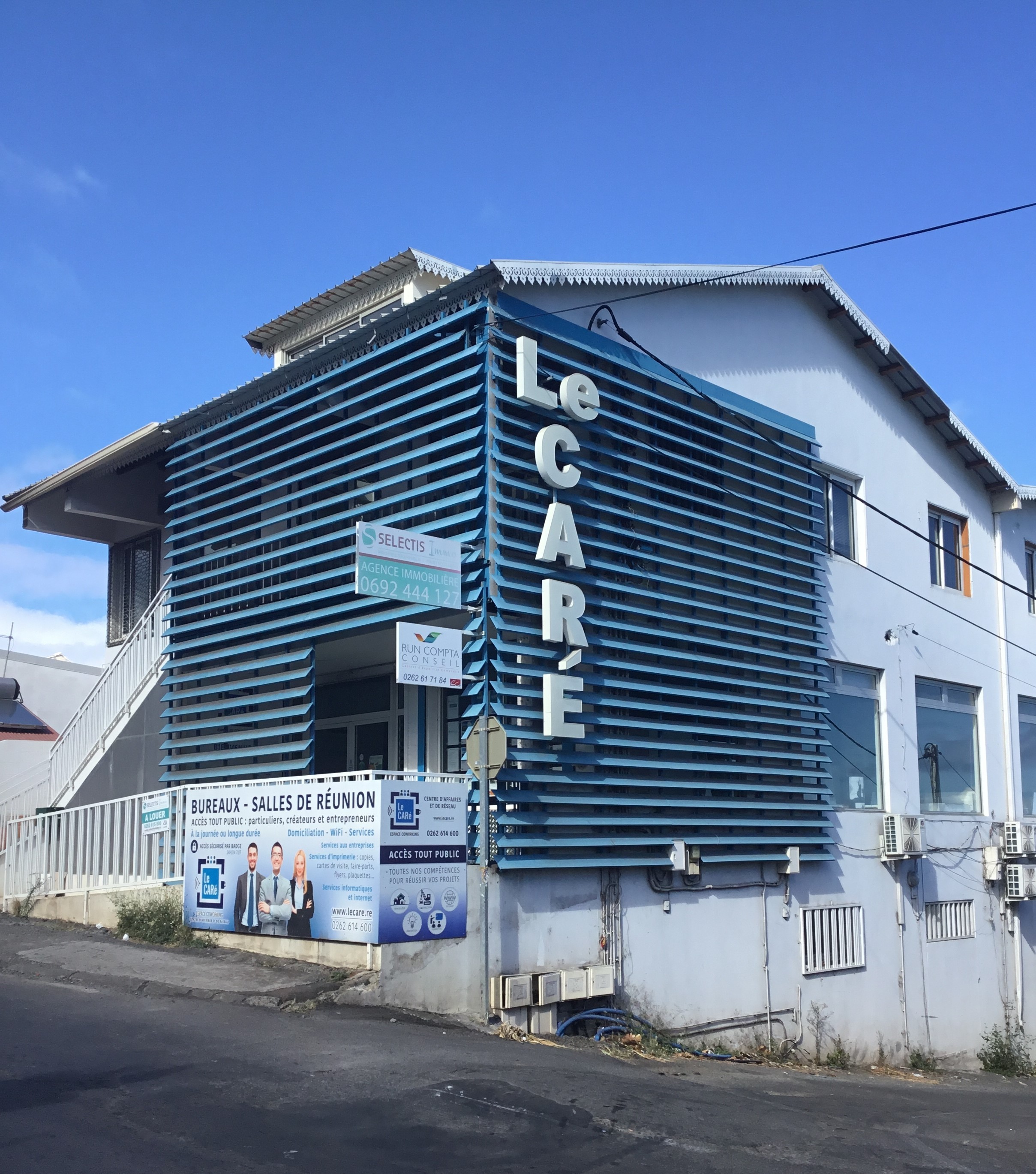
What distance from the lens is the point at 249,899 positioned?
1279cm

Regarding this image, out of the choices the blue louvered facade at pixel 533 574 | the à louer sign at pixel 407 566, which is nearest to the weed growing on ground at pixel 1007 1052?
the blue louvered facade at pixel 533 574

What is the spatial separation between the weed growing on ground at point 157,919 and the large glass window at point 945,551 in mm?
12956

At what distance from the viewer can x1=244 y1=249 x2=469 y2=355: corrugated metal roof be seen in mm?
16469

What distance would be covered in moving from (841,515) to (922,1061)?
797 centimetres

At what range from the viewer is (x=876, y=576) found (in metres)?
18.8

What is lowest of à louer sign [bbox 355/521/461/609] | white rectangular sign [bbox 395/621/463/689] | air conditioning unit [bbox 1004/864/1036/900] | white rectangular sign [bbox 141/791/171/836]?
air conditioning unit [bbox 1004/864/1036/900]

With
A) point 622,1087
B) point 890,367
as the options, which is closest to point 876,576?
point 890,367

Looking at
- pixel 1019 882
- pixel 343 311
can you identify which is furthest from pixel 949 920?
pixel 343 311

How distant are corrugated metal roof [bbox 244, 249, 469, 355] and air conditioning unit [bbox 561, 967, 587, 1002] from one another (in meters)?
8.09

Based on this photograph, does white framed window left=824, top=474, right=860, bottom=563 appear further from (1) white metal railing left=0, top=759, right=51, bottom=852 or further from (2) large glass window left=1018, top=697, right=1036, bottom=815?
(1) white metal railing left=0, top=759, right=51, bottom=852

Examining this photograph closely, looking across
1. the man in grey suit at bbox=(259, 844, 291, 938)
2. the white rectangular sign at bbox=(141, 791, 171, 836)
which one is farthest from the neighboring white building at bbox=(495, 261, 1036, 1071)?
the white rectangular sign at bbox=(141, 791, 171, 836)

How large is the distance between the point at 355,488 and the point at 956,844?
1162 centimetres

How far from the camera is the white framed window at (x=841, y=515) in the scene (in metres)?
18.4

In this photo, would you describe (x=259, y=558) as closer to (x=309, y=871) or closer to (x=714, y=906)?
(x=309, y=871)
